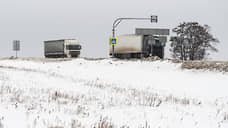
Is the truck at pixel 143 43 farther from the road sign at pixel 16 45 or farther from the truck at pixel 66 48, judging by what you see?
the road sign at pixel 16 45

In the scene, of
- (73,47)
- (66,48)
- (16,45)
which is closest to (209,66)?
(73,47)

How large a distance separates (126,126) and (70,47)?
41.1 metres

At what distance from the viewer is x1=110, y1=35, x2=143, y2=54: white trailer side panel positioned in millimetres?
34531

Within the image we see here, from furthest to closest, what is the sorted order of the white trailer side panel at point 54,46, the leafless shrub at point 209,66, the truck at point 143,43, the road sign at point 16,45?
the road sign at point 16,45 < the white trailer side panel at point 54,46 < the truck at point 143,43 < the leafless shrub at point 209,66

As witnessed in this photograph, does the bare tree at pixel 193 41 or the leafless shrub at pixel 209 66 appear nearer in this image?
the leafless shrub at pixel 209 66

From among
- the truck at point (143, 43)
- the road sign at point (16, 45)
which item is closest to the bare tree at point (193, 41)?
the truck at point (143, 43)

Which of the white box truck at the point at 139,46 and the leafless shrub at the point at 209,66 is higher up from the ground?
the white box truck at the point at 139,46

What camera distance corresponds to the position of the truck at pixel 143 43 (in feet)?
113

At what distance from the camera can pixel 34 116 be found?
5.67 m

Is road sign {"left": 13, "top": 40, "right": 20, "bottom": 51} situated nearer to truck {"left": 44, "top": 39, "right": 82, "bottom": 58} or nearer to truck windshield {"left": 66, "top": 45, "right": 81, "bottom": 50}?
truck {"left": 44, "top": 39, "right": 82, "bottom": 58}

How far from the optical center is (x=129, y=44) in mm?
35656

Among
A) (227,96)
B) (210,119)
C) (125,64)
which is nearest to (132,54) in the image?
(125,64)

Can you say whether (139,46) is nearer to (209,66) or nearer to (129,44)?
(129,44)

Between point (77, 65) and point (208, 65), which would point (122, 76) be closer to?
point (208, 65)
